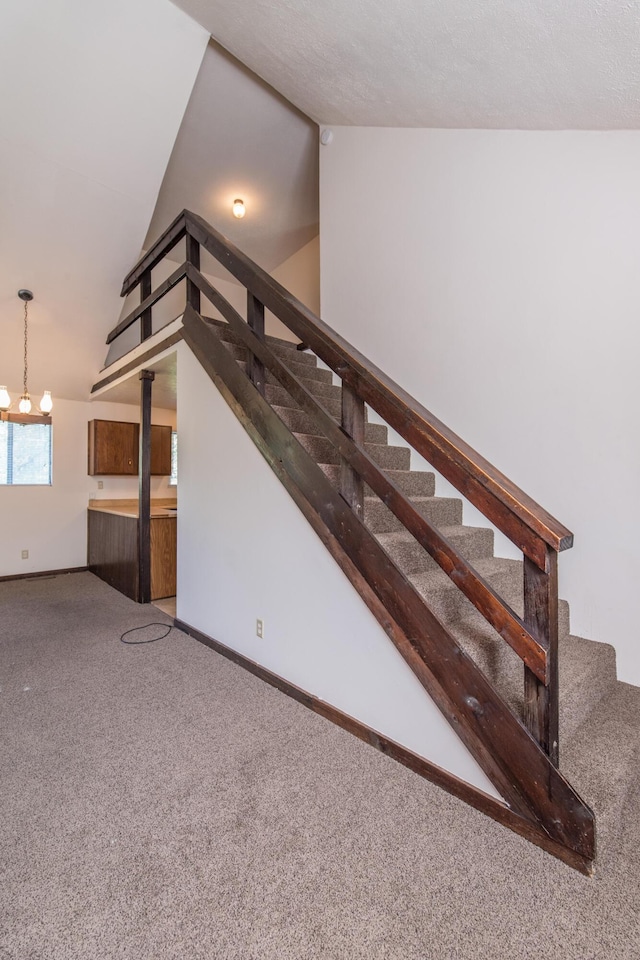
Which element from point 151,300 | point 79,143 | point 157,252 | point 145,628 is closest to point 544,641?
point 145,628

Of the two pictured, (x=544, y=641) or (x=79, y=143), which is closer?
(x=544, y=641)

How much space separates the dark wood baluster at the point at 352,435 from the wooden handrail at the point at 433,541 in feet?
0.17

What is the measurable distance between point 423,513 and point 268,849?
153 cm

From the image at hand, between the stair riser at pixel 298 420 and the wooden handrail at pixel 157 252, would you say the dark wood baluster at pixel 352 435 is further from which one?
the wooden handrail at pixel 157 252

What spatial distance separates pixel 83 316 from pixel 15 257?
85cm

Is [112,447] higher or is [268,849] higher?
[112,447]

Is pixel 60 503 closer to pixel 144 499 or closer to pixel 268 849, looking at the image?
pixel 144 499

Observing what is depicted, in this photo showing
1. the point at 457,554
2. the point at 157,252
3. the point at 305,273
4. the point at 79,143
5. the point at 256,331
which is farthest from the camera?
the point at 305,273

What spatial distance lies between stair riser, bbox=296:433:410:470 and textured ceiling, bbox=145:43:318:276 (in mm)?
3471

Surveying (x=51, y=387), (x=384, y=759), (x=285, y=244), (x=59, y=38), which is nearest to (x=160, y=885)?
(x=384, y=759)

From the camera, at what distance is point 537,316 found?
259cm

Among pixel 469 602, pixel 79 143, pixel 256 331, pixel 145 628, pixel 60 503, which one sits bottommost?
pixel 145 628

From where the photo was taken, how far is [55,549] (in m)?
5.70

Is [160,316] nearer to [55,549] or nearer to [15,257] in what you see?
[15,257]
